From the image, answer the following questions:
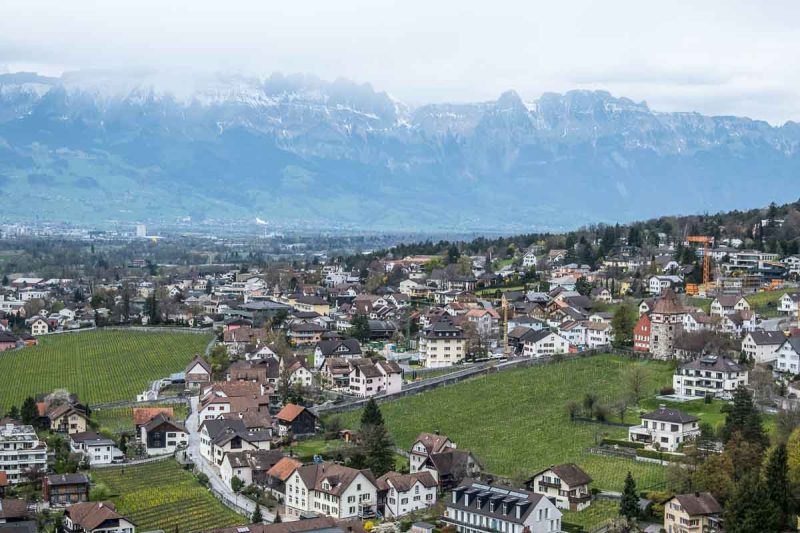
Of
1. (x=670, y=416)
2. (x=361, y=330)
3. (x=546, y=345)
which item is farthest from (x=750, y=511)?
(x=361, y=330)

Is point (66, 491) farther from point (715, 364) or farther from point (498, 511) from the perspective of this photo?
point (715, 364)

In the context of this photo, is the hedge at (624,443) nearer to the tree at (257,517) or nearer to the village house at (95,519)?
the tree at (257,517)

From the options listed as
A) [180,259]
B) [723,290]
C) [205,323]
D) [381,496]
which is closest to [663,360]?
[723,290]

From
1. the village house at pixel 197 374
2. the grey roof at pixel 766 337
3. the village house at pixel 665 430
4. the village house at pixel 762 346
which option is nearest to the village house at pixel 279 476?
the village house at pixel 665 430

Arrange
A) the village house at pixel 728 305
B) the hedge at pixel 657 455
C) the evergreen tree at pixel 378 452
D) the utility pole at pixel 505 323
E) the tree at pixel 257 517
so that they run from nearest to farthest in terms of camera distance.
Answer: the tree at pixel 257 517 → the hedge at pixel 657 455 → the evergreen tree at pixel 378 452 → the village house at pixel 728 305 → the utility pole at pixel 505 323

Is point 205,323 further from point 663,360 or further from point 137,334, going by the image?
point 663,360
